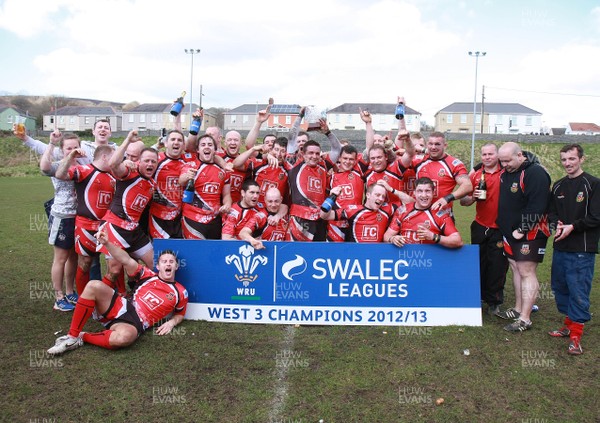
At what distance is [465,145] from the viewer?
4556cm

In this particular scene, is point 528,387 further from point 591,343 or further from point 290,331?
point 290,331

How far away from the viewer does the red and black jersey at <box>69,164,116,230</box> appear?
5844 mm

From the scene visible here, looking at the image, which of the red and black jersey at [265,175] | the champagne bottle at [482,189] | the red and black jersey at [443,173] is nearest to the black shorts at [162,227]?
the red and black jersey at [265,175]

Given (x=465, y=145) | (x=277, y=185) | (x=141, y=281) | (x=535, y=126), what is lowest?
(x=141, y=281)

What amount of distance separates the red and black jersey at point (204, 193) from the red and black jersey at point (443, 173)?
9.09ft

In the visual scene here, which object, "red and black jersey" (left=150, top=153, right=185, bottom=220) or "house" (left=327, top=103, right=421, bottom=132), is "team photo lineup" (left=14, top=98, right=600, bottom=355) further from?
"house" (left=327, top=103, right=421, bottom=132)

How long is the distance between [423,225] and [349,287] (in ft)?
3.92

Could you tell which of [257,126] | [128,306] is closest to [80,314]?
[128,306]

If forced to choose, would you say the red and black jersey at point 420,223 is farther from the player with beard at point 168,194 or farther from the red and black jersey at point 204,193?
the player with beard at point 168,194

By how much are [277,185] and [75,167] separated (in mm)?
2618

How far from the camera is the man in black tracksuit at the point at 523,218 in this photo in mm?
5523

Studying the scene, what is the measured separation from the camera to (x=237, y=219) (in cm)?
614

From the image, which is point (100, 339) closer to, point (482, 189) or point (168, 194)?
point (168, 194)

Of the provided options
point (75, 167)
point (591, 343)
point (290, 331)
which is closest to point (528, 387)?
point (591, 343)
